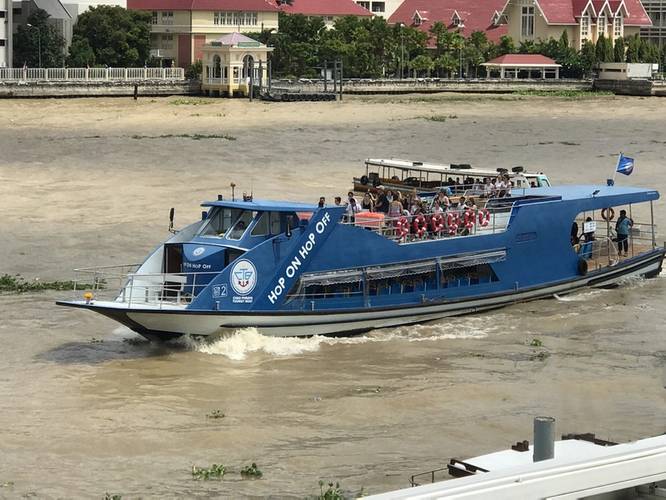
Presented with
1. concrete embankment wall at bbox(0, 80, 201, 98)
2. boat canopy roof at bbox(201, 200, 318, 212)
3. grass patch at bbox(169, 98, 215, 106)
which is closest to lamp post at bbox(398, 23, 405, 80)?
concrete embankment wall at bbox(0, 80, 201, 98)

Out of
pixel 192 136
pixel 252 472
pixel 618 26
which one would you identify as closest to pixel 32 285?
pixel 252 472

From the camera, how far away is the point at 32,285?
29.0 metres

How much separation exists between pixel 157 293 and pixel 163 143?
3371 centimetres

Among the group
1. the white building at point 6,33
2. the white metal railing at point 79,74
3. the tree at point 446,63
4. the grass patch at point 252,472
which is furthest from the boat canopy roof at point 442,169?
the tree at point 446,63

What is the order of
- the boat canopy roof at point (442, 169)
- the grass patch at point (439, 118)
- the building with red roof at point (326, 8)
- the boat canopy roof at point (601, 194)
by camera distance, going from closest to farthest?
the boat canopy roof at point (601, 194) < the boat canopy roof at point (442, 169) < the grass patch at point (439, 118) < the building with red roof at point (326, 8)

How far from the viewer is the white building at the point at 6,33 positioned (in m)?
92.7

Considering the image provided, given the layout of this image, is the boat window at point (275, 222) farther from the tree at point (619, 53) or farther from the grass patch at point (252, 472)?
the tree at point (619, 53)

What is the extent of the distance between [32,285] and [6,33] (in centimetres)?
6806

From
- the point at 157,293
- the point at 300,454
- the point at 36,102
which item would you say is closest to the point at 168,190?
the point at 157,293

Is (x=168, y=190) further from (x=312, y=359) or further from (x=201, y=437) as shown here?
(x=201, y=437)

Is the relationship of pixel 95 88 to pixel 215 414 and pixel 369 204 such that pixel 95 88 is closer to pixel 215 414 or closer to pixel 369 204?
pixel 369 204

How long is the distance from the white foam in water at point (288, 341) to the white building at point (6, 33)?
234 ft

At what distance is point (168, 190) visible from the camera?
4322 centimetres

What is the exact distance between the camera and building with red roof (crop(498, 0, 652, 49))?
4921 inches
